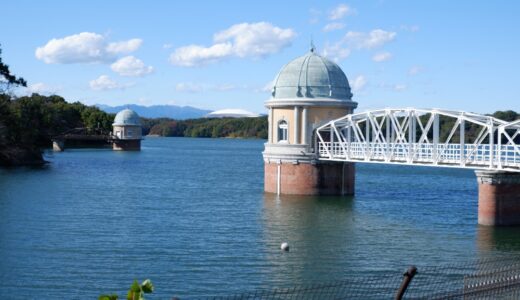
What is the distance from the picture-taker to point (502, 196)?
3625 cm

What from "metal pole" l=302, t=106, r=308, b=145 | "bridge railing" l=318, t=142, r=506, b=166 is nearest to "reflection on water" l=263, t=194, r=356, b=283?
"bridge railing" l=318, t=142, r=506, b=166

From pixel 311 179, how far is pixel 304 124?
12.2 feet

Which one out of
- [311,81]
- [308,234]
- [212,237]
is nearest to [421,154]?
[308,234]

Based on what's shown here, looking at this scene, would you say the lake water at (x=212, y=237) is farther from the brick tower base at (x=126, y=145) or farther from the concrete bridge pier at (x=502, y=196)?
the brick tower base at (x=126, y=145)

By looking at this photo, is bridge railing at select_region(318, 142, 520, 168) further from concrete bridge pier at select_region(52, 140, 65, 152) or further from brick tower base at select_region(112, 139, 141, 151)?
brick tower base at select_region(112, 139, 141, 151)

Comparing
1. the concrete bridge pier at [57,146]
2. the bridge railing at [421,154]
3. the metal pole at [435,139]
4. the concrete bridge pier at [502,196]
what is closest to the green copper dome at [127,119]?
the concrete bridge pier at [57,146]

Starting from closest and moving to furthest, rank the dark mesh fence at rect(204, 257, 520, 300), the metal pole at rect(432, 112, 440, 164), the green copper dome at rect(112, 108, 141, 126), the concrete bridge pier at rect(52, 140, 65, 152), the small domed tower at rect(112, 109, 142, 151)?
1. the dark mesh fence at rect(204, 257, 520, 300)
2. the metal pole at rect(432, 112, 440, 164)
3. the concrete bridge pier at rect(52, 140, 65, 152)
4. the green copper dome at rect(112, 108, 141, 126)
5. the small domed tower at rect(112, 109, 142, 151)

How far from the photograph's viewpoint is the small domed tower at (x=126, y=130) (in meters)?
130

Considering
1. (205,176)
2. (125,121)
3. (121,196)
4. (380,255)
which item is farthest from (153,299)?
(125,121)

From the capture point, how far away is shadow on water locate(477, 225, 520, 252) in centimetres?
3200

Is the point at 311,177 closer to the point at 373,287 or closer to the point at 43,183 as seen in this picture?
the point at 43,183

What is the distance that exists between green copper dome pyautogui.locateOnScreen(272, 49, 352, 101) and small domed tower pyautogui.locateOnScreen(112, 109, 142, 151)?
258 ft

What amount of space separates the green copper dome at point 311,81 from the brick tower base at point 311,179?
4.65 meters

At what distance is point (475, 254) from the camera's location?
30750mm
